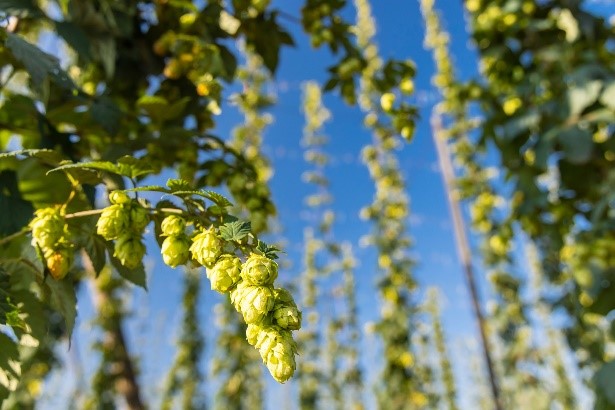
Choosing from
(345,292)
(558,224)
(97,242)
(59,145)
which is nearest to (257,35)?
(59,145)

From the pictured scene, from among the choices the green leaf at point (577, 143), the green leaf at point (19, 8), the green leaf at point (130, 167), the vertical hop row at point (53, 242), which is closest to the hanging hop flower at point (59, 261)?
the vertical hop row at point (53, 242)

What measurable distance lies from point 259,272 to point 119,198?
Answer: 9.0 inches

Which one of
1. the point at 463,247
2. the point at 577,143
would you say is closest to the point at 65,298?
the point at 577,143

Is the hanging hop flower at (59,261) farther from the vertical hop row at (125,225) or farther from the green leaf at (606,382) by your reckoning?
the green leaf at (606,382)

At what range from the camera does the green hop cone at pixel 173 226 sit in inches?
Answer: 23.6

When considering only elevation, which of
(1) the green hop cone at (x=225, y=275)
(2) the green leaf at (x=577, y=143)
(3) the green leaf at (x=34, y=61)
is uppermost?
(2) the green leaf at (x=577, y=143)

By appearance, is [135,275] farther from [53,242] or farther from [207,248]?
[207,248]

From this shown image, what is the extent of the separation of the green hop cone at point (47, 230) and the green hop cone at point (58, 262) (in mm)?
15

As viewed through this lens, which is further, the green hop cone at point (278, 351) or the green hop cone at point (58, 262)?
the green hop cone at point (58, 262)

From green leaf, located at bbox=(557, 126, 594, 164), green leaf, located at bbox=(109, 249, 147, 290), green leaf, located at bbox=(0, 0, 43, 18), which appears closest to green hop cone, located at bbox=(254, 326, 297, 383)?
green leaf, located at bbox=(109, 249, 147, 290)

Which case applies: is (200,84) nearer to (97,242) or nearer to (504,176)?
(97,242)

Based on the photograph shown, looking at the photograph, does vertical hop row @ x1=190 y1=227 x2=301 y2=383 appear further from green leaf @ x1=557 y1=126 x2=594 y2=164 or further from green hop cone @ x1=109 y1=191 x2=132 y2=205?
green leaf @ x1=557 y1=126 x2=594 y2=164

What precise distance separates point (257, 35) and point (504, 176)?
1293 mm

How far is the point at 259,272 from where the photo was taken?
0.48 m
